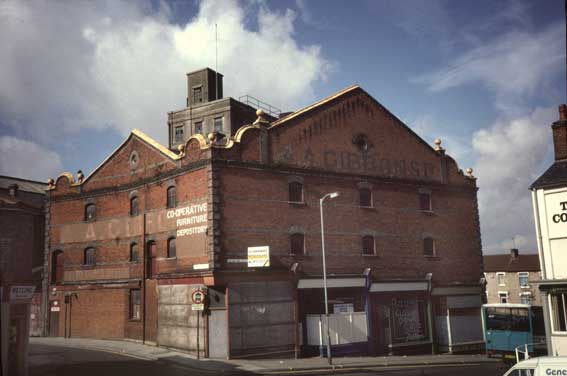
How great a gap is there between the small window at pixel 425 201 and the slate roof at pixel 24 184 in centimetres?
3573

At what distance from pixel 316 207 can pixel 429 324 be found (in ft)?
37.6

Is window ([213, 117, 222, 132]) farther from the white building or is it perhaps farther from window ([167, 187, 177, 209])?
the white building

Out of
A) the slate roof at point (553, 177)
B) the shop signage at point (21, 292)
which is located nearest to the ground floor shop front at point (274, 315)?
the shop signage at point (21, 292)

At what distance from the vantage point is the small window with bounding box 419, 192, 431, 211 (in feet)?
120

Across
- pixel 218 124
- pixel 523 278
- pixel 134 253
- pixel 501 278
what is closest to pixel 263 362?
pixel 134 253

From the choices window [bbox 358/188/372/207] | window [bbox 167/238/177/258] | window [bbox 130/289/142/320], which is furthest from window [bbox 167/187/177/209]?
window [bbox 358/188/372/207]

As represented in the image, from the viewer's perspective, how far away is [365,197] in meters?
34.0

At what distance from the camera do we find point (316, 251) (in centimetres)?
3081

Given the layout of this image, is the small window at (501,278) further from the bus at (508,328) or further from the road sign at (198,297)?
the road sign at (198,297)

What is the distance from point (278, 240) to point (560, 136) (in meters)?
16.0

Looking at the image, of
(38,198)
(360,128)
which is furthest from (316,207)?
(38,198)

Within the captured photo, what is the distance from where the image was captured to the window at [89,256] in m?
35.9

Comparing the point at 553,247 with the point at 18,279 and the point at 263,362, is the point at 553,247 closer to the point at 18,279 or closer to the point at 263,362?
the point at 263,362

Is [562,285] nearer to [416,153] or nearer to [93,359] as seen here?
[416,153]
